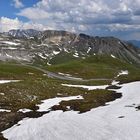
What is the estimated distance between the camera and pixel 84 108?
175 feet

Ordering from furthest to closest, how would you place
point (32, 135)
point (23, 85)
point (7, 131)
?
1. point (23, 85)
2. point (7, 131)
3. point (32, 135)

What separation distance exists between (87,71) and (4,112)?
5208 inches

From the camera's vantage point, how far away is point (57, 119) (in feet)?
146

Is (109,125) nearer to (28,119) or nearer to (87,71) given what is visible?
(28,119)

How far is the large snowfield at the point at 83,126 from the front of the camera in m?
35.0

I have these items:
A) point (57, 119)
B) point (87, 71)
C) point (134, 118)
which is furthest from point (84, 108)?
point (87, 71)

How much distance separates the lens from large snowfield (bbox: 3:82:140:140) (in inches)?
1379

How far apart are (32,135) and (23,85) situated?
3658cm

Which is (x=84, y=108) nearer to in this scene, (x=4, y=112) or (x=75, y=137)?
(x=4, y=112)

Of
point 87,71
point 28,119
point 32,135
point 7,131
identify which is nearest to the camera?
point 32,135

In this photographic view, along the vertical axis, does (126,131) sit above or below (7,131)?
above

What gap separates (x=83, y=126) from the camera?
128 feet

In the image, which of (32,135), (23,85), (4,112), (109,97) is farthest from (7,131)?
(23,85)

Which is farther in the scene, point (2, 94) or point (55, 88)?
point (55, 88)
